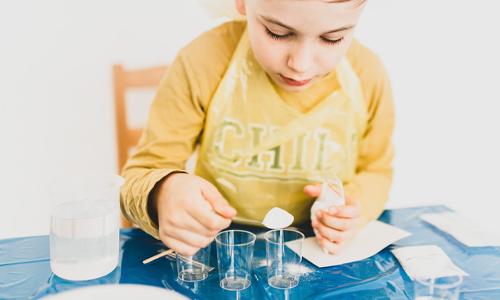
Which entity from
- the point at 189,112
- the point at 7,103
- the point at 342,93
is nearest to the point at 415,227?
the point at 342,93

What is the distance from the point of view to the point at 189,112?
0.86 meters

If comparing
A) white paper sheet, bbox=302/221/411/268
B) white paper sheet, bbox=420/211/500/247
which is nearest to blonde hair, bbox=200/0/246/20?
white paper sheet, bbox=302/221/411/268

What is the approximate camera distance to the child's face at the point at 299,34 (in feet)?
2.03

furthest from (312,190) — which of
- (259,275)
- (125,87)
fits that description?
(125,87)

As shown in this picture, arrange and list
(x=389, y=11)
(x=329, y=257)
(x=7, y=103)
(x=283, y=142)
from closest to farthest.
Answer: (x=329, y=257), (x=283, y=142), (x=7, y=103), (x=389, y=11)

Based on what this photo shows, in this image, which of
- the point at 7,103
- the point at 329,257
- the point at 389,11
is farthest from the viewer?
the point at 389,11

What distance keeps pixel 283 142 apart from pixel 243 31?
9.8 inches

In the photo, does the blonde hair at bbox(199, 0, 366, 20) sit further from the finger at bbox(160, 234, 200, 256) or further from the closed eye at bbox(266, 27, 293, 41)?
the finger at bbox(160, 234, 200, 256)

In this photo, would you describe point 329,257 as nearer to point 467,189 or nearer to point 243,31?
point 243,31

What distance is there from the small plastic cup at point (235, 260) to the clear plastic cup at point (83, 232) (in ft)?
0.55

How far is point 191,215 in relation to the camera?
2.08ft

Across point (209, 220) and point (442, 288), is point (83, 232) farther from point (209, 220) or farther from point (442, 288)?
point (442, 288)

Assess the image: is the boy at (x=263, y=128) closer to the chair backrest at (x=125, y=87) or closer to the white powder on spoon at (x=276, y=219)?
the white powder on spoon at (x=276, y=219)

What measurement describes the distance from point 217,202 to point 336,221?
230mm
